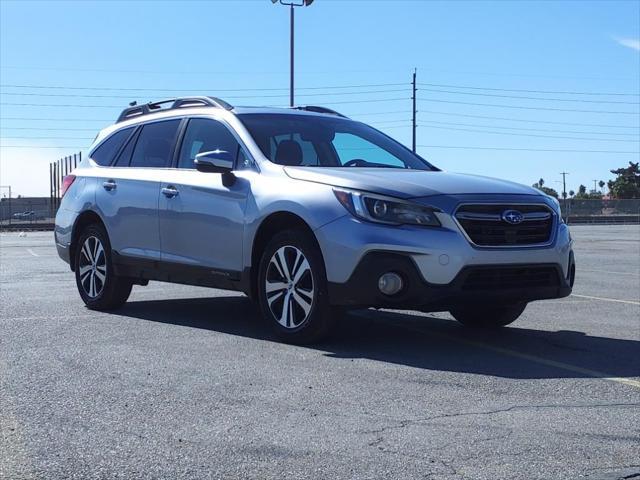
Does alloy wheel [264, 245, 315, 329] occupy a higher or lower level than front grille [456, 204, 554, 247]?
lower

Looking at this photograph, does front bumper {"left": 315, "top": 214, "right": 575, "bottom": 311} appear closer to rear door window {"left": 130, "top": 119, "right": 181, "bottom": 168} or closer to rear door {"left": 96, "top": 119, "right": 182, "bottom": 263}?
rear door {"left": 96, "top": 119, "right": 182, "bottom": 263}

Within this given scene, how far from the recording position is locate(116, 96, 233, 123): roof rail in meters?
8.03

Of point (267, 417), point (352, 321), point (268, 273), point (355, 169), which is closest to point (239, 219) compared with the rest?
point (268, 273)

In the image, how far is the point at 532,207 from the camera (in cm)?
656

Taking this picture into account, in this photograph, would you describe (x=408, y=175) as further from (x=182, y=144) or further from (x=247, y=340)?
(x=182, y=144)

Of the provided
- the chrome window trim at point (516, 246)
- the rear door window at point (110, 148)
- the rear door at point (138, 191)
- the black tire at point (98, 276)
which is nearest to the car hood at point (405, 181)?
the chrome window trim at point (516, 246)

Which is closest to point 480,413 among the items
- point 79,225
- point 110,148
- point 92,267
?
point 92,267

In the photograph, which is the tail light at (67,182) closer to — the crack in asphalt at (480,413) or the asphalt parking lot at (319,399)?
the asphalt parking lot at (319,399)

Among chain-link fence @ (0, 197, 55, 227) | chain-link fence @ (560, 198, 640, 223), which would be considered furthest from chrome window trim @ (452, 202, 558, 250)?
chain-link fence @ (0, 197, 55, 227)

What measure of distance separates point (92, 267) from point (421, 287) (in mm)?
4123

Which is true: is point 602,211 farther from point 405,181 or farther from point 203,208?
point 405,181

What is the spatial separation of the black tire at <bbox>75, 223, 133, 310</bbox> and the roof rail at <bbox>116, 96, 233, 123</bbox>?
128 centimetres

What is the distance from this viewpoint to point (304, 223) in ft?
21.5

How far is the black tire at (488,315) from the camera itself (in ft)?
24.5
